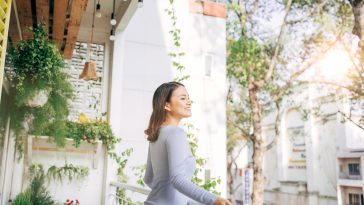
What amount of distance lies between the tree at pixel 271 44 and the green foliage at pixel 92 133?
449 centimetres

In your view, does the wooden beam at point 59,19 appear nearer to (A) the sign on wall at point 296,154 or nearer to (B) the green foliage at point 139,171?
(B) the green foliage at point 139,171

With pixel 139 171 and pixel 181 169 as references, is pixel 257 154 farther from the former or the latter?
pixel 181 169

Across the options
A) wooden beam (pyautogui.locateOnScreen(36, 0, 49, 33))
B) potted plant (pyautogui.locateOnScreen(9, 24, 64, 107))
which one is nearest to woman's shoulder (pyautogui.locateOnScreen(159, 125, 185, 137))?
potted plant (pyautogui.locateOnScreen(9, 24, 64, 107))

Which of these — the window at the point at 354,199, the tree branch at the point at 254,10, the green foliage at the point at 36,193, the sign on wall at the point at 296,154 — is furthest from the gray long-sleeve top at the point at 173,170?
the sign on wall at the point at 296,154

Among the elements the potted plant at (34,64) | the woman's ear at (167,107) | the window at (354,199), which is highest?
the potted plant at (34,64)

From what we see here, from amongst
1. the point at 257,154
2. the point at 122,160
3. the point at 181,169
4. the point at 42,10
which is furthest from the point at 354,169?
the point at 181,169

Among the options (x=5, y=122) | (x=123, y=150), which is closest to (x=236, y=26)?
(x=123, y=150)

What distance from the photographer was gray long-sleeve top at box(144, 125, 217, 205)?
98 cm

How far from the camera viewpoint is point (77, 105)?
205 inches

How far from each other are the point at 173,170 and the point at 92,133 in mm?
3819

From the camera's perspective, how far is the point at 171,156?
3.38 ft

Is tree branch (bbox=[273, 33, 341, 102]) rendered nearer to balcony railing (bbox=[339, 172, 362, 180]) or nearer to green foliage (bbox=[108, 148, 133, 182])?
green foliage (bbox=[108, 148, 133, 182])

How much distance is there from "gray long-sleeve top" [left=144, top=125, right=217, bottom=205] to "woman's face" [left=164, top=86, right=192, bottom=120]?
0.23 feet

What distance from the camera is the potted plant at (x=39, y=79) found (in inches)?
126
